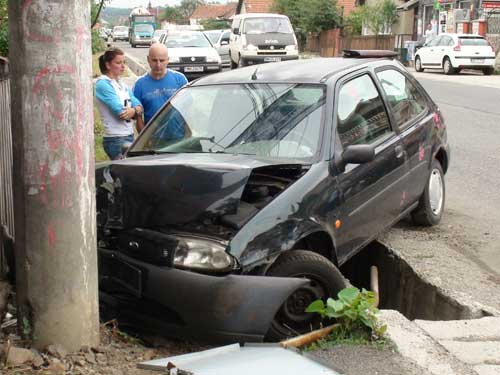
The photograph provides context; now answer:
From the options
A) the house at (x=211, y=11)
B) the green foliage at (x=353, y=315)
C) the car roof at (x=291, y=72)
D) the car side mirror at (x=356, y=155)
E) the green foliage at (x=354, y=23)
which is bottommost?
the green foliage at (x=353, y=315)

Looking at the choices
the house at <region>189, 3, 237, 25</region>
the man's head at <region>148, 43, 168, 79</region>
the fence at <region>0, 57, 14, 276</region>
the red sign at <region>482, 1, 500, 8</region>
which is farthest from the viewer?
the house at <region>189, 3, 237, 25</region>

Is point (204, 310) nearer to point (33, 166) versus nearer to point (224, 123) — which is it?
point (33, 166)

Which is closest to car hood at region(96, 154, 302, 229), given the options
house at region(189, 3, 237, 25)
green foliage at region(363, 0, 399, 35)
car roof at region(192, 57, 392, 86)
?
car roof at region(192, 57, 392, 86)

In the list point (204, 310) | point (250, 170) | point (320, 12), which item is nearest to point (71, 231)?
point (204, 310)

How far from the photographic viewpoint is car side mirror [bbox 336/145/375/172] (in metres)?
4.78

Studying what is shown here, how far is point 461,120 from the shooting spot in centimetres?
1476

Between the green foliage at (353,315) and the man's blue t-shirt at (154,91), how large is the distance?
12.4ft

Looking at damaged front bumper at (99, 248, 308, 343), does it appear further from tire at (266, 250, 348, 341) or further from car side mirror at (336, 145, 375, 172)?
car side mirror at (336, 145, 375, 172)

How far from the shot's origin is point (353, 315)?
3.88 meters

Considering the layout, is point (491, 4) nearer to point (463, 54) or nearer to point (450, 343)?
point (463, 54)

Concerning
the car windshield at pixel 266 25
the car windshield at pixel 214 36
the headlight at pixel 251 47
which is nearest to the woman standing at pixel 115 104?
the headlight at pixel 251 47

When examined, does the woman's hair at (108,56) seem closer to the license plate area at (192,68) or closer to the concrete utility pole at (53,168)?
the concrete utility pole at (53,168)

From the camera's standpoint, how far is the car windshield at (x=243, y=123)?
5.02 meters

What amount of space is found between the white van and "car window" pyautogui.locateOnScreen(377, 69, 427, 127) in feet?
62.3
